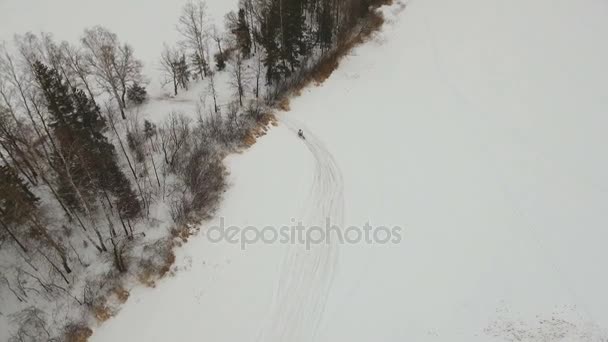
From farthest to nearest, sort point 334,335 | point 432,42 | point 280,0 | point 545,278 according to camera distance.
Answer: point 432,42, point 280,0, point 545,278, point 334,335

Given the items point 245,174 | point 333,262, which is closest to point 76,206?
point 245,174

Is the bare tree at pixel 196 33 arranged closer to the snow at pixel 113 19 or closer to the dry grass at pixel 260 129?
the snow at pixel 113 19

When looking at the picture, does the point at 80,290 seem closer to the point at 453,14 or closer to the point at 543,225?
the point at 543,225

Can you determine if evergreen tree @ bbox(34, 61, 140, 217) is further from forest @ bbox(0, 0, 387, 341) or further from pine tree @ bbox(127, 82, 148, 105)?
pine tree @ bbox(127, 82, 148, 105)

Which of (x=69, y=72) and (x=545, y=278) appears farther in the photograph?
(x=69, y=72)

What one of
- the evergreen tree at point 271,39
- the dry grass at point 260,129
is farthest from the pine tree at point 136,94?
the evergreen tree at point 271,39
